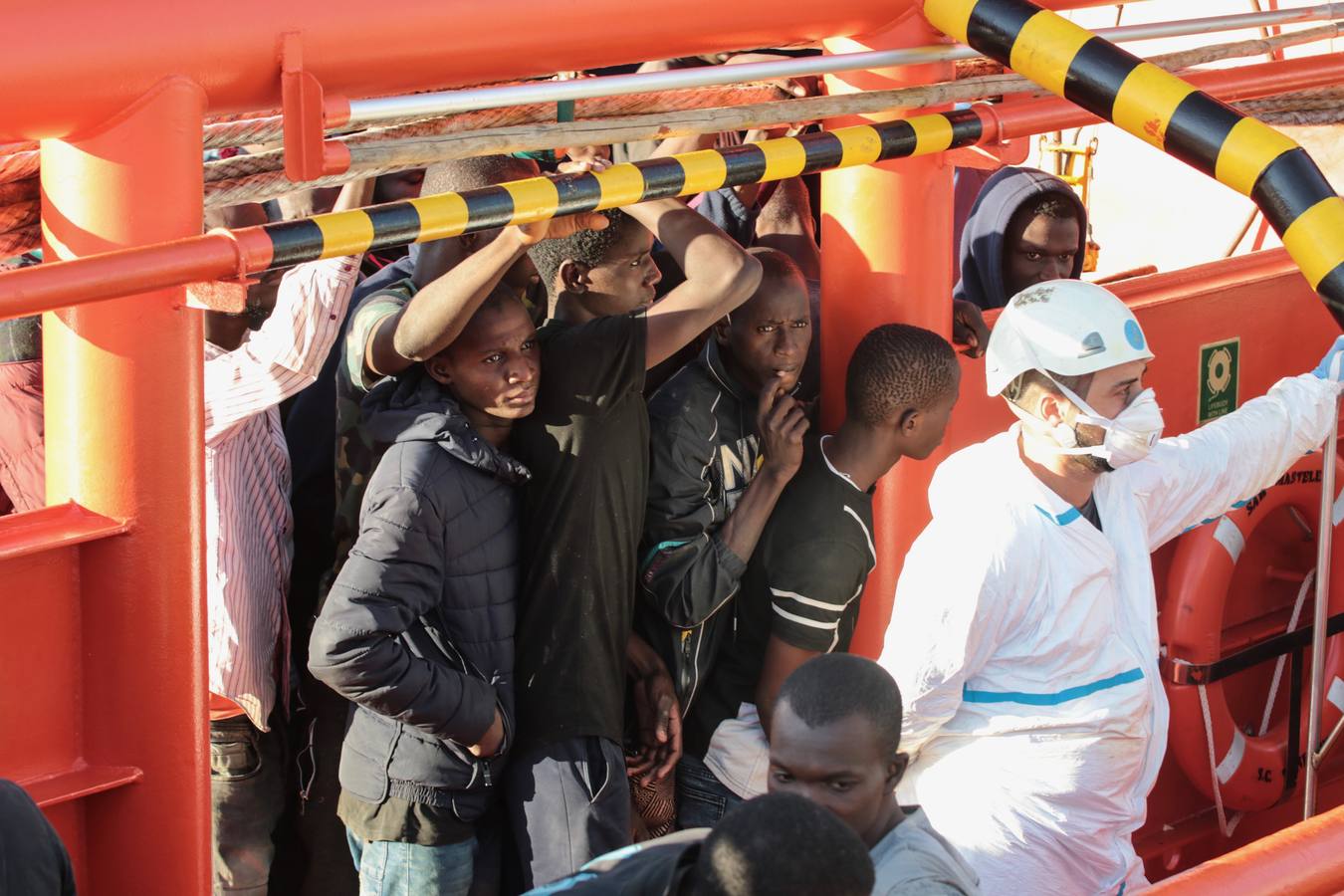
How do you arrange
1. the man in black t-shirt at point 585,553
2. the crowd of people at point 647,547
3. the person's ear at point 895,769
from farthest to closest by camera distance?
the man in black t-shirt at point 585,553
the crowd of people at point 647,547
the person's ear at point 895,769

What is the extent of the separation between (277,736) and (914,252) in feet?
4.84

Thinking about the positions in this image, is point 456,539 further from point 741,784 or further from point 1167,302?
point 1167,302

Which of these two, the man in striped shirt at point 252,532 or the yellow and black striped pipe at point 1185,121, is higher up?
the yellow and black striped pipe at point 1185,121

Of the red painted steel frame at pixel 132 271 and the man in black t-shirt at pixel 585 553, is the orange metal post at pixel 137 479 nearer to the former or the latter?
the red painted steel frame at pixel 132 271

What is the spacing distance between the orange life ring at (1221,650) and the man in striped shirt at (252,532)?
1972mm

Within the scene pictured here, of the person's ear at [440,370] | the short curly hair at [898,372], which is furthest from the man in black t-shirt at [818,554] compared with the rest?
the person's ear at [440,370]

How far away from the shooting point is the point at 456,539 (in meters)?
2.31

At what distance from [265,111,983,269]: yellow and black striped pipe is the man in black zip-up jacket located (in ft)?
1.32

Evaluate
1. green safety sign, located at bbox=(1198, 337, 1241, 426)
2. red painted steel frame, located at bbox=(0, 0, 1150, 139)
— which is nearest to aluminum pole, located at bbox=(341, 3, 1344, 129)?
red painted steel frame, located at bbox=(0, 0, 1150, 139)

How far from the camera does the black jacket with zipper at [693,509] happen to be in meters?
2.50

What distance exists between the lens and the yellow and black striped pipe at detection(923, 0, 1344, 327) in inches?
69.3

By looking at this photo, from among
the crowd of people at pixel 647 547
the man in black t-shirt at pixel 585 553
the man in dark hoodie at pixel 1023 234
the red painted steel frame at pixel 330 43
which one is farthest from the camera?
the man in dark hoodie at pixel 1023 234

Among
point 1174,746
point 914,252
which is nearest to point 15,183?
point 914,252

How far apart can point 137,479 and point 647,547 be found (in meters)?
1.00
